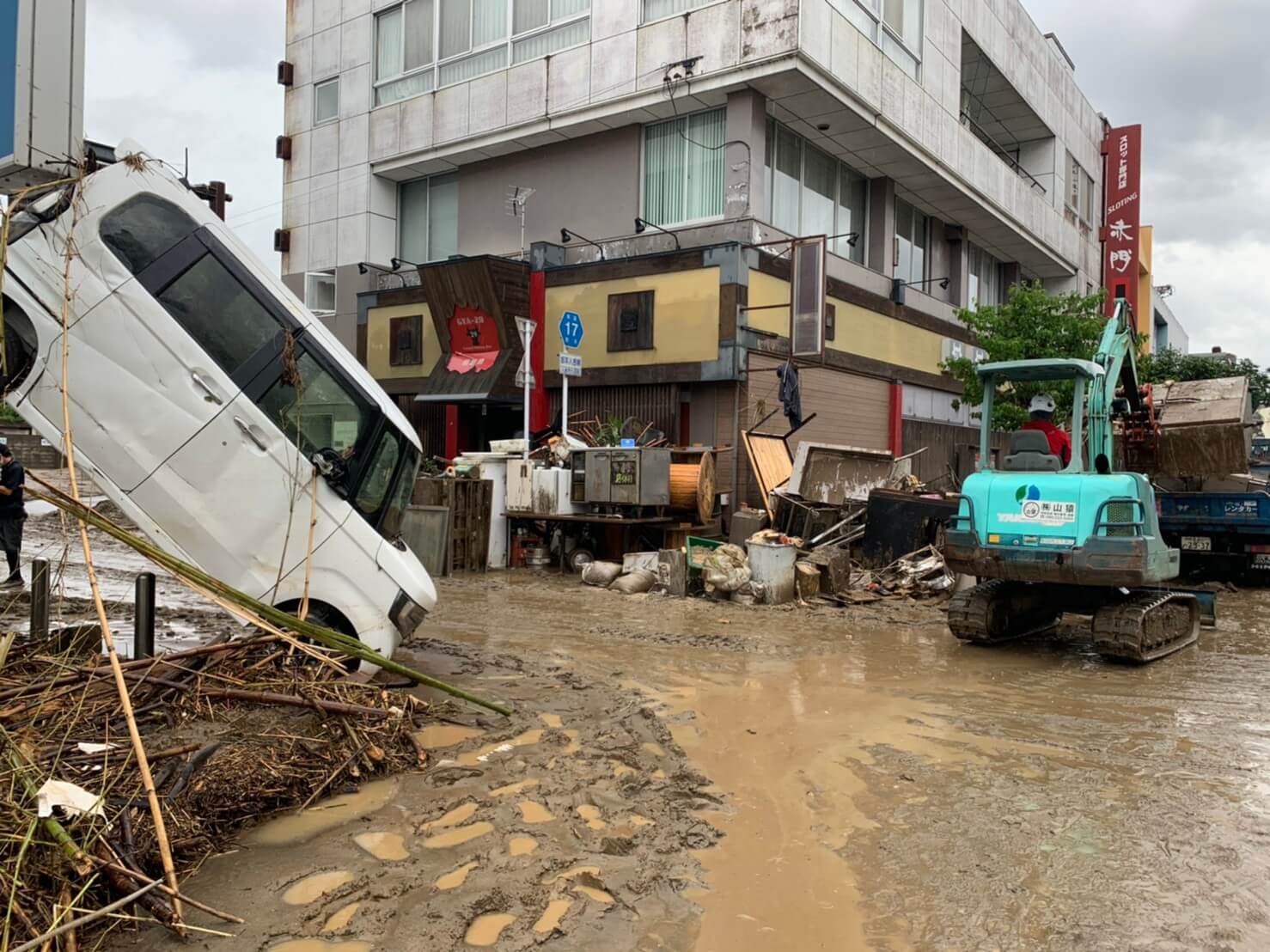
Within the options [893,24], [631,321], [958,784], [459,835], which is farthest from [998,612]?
[893,24]

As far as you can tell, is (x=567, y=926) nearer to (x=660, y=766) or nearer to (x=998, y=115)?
(x=660, y=766)

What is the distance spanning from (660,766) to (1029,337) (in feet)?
51.3

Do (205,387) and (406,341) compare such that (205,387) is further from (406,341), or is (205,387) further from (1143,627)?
(406,341)

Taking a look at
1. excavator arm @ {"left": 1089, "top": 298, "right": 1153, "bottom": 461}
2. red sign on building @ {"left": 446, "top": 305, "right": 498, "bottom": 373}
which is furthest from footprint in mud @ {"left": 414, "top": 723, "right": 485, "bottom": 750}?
red sign on building @ {"left": 446, "top": 305, "right": 498, "bottom": 373}

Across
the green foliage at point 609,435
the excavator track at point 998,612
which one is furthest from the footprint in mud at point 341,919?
the green foliage at point 609,435

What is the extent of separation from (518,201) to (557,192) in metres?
0.92

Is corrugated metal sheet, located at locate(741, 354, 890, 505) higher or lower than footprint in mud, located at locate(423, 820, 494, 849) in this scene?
higher

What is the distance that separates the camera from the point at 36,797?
3.34 metres

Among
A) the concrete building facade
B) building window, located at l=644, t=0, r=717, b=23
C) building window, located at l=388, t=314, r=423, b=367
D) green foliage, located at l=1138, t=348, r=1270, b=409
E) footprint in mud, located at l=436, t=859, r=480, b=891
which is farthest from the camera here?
green foliage, located at l=1138, t=348, r=1270, b=409

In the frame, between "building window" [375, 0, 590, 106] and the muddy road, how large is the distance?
16940mm

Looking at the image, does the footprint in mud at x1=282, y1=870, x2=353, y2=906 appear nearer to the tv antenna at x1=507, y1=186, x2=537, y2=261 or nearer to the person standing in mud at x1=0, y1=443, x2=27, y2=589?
the person standing in mud at x1=0, y1=443, x2=27, y2=589

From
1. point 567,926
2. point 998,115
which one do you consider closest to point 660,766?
point 567,926

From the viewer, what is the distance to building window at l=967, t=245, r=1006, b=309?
95.1 feet

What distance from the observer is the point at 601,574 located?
545 inches
